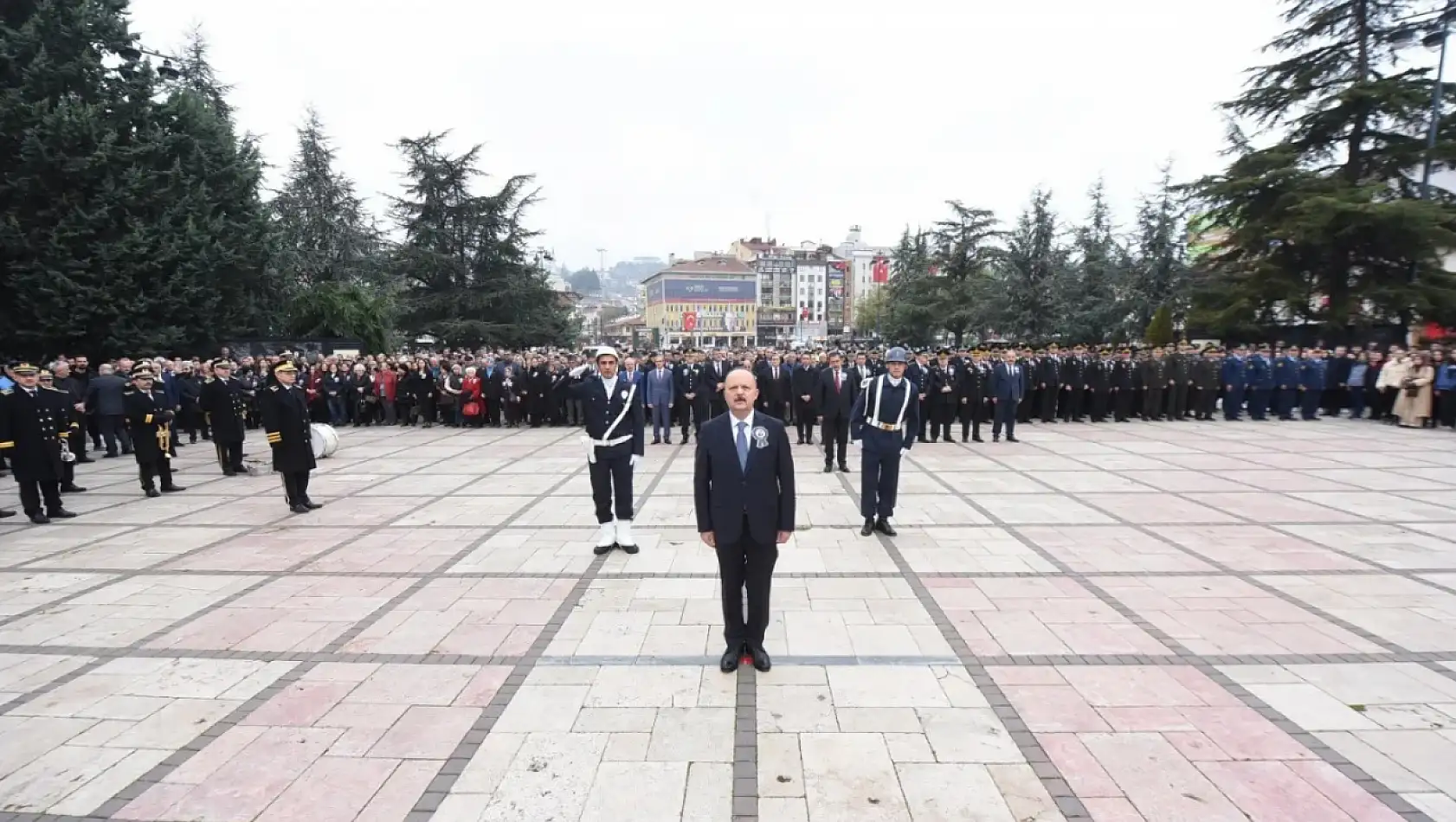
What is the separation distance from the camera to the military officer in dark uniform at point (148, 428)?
1045 cm

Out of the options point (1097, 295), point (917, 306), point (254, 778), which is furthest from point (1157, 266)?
point (254, 778)

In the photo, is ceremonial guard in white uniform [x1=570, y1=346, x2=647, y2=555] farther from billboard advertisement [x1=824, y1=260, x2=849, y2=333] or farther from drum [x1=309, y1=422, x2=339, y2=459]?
billboard advertisement [x1=824, y1=260, x2=849, y2=333]

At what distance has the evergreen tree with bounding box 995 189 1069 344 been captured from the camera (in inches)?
1364

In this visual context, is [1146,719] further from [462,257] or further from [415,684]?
[462,257]

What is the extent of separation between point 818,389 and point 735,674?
998cm

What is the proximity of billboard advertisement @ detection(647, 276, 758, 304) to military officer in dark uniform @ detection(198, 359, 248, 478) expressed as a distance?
106755 mm

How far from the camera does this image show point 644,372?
16.6 meters

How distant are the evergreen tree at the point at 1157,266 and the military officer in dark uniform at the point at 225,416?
3091 cm

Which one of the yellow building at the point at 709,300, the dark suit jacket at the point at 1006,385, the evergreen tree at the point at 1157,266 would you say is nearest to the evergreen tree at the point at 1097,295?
the evergreen tree at the point at 1157,266

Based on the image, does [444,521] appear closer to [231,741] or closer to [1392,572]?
[231,741]

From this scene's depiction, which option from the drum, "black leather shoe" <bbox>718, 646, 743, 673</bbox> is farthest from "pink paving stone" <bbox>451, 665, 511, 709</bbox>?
the drum

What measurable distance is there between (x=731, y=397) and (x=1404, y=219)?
1060 inches

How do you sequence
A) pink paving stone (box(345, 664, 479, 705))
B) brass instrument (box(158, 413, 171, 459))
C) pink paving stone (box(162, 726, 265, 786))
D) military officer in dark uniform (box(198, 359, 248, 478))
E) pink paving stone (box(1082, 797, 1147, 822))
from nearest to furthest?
pink paving stone (box(1082, 797, 1147, 822))
pink paving stone (box(162, 726, 265, 786))
pink paving stone (box(345, 664, 479, 705))
brass instrument (box(158, 413, 171, 459))
military officer in dark uniform (box(198, 359, 248, 478))

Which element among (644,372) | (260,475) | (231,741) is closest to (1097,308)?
(644,372)
